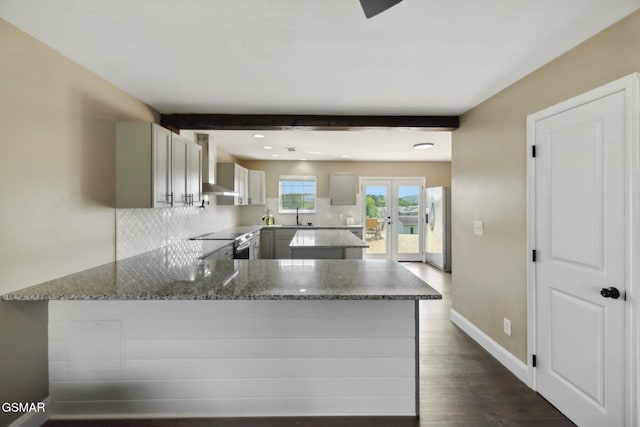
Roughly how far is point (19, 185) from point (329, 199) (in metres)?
5.48

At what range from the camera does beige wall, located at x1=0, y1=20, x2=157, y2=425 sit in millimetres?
1629

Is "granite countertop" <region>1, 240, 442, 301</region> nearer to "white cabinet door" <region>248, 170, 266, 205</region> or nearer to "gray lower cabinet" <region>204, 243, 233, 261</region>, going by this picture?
"gray lower cabinet" <region>204, 243, 233, 261</region>

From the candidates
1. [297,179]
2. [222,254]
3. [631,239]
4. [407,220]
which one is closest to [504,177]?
[631,239]

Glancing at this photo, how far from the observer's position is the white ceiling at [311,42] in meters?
1.50

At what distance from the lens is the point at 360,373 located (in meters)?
1.87

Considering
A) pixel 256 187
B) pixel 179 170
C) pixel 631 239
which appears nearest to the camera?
pixel 631 239

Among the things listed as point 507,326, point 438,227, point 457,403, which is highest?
point 438,227

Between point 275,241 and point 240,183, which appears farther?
point 275,241

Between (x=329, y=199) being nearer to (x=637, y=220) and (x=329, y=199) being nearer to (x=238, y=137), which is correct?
(x=238, y=137)

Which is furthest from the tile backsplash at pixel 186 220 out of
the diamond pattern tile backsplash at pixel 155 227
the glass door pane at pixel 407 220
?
the glass door pane at pixel 407 220

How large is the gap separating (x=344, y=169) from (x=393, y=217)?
62.6 inches

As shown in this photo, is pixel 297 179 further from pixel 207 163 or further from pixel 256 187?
pixel 207 163

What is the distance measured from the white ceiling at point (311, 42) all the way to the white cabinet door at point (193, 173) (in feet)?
2.10

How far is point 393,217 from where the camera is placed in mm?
6977
